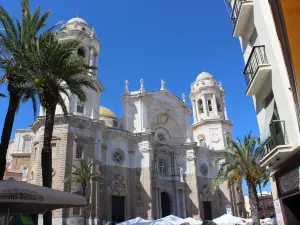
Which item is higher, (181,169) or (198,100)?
(198,100)

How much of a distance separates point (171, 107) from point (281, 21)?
39.4 metres

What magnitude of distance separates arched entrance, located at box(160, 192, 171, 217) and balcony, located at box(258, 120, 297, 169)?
29619 mm

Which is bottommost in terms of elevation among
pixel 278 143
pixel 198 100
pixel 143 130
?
pixel 278 143

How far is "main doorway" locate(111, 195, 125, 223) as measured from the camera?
3338 cm

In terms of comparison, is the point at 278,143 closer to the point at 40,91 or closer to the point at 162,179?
the point at 40,91

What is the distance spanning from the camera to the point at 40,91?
48.9 ft

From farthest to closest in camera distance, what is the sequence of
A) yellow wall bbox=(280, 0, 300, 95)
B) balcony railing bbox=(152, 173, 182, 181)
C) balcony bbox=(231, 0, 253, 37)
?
balcony railing bbox=(152, 173, 182, 181) → balcony bbox=(231, 0, 253, 37) → yellow wall bbox=(280, 0, 300, 95)

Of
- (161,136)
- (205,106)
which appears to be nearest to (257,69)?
(161,136)

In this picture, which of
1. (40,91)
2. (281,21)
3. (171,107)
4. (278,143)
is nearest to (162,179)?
(171,107)

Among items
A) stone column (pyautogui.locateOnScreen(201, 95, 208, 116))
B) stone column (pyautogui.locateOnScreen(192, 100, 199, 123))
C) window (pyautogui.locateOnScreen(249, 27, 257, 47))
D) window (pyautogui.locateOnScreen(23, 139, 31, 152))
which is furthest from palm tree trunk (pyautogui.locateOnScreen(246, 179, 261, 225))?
window (pyautogui.locateOnScreen(23, 139, 31, 152))

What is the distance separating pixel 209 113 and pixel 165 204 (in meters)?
17.3

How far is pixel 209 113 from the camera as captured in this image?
4938cm

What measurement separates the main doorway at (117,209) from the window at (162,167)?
7.72 meters

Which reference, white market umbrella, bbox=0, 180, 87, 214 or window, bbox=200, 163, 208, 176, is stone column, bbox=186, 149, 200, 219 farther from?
white market umbrella, bbox=0, 180, 87, 214
